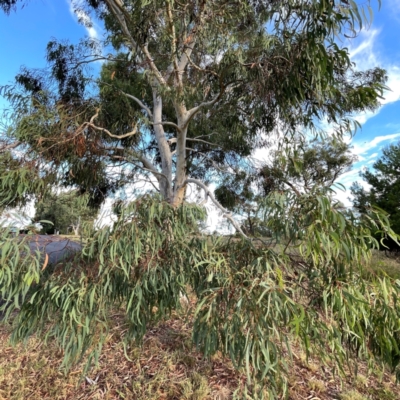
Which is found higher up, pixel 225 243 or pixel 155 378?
pixel 225 243

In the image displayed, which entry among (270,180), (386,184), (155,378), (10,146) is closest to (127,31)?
(10,146)

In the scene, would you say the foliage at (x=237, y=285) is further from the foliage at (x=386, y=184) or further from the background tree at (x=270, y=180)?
the foliage at (x=386, y=184)

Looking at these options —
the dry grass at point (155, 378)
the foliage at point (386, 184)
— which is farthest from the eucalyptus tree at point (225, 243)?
the foliage at point (386, 184)

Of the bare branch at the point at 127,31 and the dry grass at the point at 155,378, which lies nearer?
the dry grass at the point at 155,378

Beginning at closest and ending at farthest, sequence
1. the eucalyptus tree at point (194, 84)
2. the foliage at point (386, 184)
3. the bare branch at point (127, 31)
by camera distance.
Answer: the eucalyptus tree at point (194, 84) < the bare branch at point (127, 31) < the foliage at point (386, 184)

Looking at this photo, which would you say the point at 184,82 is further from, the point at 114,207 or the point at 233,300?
the point at 233,300

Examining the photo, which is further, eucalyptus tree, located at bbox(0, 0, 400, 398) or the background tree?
the background tree

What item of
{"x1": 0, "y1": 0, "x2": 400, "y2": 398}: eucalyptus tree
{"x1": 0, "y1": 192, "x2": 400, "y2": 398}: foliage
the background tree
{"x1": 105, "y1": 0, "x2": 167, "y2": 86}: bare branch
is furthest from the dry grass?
{"x1": 105, "y1": 0, "x2": 167, "y2": 86}: bare branch

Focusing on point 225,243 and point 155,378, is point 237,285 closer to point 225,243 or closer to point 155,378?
point 225,243

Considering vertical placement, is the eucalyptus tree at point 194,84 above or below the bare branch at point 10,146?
above

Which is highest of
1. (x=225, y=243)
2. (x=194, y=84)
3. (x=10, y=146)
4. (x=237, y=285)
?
(x=194, y=84)

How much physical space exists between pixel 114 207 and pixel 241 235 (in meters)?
0.83

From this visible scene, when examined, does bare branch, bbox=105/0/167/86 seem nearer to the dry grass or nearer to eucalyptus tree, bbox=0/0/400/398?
eucalyptus tree, bbox=0/0/400/398

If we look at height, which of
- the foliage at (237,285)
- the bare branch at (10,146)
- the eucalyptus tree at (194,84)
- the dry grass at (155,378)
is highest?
the eucalyptus tree at (194,84)
